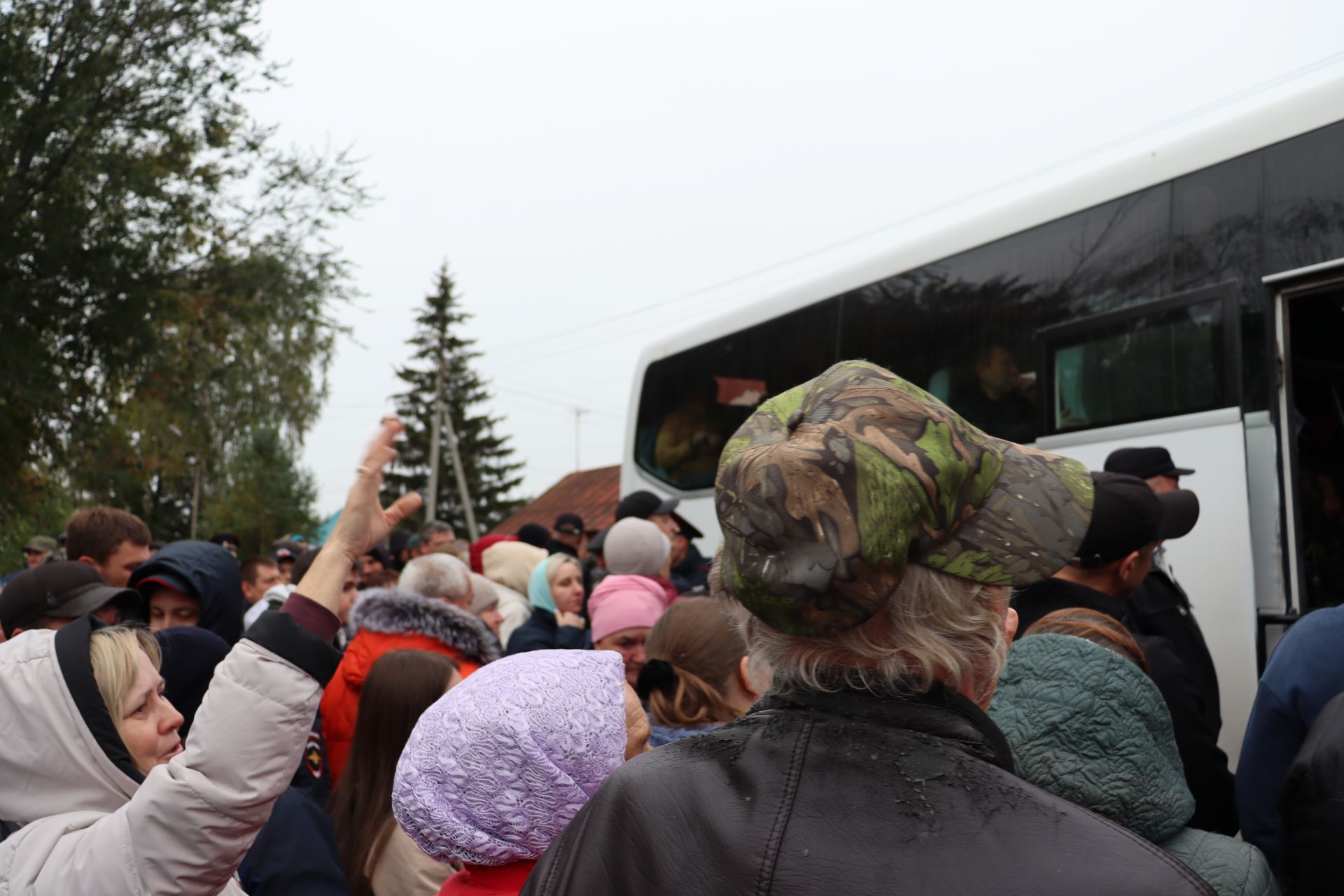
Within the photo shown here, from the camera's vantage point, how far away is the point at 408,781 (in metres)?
2.36

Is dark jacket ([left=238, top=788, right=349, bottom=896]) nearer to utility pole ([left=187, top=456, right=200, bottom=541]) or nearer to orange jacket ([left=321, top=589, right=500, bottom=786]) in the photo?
orange jacket ([left=321, top=589, right=500, bottom=786])

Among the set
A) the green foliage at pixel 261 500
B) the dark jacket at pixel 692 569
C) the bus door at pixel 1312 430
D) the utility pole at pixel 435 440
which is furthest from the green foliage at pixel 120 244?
the green foliage at pixel 261 500

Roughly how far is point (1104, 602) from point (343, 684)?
9.30ft

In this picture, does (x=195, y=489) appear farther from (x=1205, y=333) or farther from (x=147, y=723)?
(x=147, y=723)

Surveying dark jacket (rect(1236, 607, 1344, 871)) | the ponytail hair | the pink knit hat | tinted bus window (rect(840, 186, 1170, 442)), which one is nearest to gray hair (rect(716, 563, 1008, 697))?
dark jacket (rect(1236, 607, 1344, 871))

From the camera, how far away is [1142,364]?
662cm

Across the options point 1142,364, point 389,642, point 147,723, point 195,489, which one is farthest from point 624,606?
point 195,489

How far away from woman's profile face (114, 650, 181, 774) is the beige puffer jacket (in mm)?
160

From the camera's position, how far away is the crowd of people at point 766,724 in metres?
1.37

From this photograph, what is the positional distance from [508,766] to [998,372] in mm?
6042

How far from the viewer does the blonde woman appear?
2141 millimetres

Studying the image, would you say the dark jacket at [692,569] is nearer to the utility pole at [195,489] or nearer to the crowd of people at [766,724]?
the crowd of people at [766,724]

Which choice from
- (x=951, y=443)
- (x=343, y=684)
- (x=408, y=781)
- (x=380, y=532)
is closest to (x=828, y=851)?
(x=951, y=443)

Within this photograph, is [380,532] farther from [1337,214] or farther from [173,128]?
[173,128]
